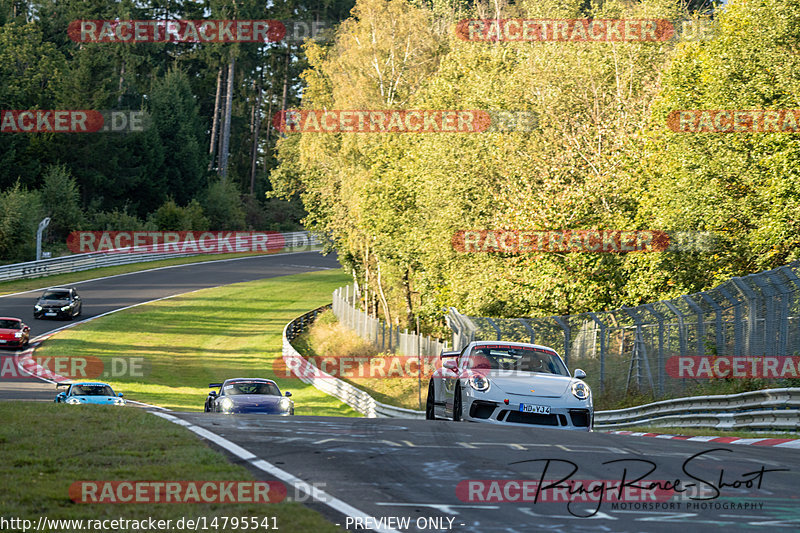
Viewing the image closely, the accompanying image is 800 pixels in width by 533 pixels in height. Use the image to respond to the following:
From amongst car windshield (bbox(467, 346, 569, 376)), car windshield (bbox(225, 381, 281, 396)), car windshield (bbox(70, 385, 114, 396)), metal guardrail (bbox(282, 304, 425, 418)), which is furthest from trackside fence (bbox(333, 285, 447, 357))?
car windshield (bbox(467, 346, 569, 376))

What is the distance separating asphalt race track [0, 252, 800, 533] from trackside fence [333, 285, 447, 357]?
24413mm

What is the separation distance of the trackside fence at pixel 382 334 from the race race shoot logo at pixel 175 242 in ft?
75.6

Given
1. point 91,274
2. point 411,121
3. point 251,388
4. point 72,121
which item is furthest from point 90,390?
point 72,121

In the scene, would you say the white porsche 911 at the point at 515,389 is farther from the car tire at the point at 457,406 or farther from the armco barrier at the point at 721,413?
the armco barrier at the point at 721,413

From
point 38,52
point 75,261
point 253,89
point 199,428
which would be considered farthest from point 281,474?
point 253,89

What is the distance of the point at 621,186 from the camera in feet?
104

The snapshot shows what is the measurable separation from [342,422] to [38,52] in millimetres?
77763

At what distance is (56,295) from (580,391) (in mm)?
42451

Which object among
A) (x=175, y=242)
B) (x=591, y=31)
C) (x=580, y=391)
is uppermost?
(x=591, y=31)

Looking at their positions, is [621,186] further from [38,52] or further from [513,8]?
[38,52]

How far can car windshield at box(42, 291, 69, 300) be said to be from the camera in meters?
50.8

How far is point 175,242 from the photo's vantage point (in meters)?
77.8
